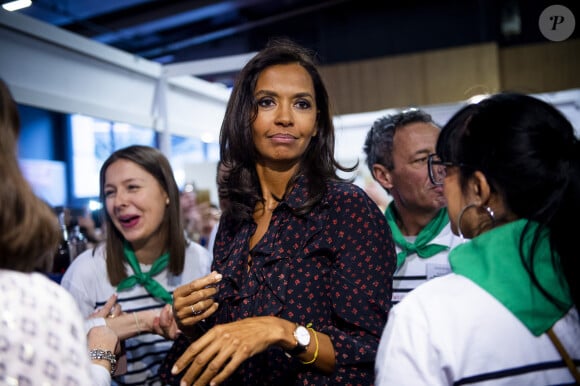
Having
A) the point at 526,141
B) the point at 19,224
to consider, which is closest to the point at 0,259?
the point at 19,224

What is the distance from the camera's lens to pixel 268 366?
144 cm

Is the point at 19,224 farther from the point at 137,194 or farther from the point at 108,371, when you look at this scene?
the point at 137,194

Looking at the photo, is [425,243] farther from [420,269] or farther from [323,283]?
[323,283]

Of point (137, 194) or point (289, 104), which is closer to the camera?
point (289, 104)

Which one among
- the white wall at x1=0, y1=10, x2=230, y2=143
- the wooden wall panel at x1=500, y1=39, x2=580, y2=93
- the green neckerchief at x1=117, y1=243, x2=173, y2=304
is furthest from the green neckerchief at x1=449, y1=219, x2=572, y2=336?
the wooden wall panel at x1=500, y1=39, x2=580, y2=93

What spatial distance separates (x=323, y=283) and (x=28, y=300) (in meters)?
0.75

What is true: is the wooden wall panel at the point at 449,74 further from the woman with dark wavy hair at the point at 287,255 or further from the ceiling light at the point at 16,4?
the woman with dark wavy hair at the point at 287,255

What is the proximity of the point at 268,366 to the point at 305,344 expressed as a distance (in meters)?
0.21

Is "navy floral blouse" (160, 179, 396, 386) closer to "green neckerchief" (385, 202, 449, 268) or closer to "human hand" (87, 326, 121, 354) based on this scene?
"human hand" (87, 326, 121, 354)

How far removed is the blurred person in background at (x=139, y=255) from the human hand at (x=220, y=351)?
113cm

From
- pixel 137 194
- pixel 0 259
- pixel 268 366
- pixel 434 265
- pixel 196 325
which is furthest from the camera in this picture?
pixel 137 194

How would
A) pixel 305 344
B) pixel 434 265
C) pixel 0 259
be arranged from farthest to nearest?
pixel 434 265
pixel 305 344
pixel 0 259

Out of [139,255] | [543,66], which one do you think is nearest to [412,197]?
[139,255]

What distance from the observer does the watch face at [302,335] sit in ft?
4.15
